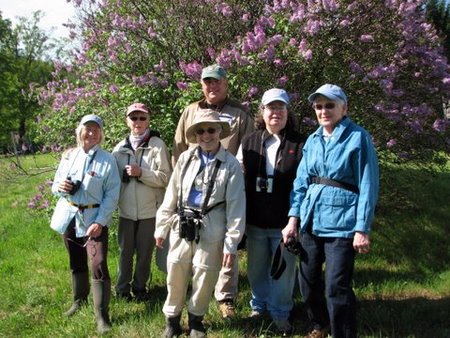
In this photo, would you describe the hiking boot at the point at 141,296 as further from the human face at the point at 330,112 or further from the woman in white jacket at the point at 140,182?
the human face at the point at 330,112

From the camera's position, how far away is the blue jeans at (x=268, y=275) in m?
4.02

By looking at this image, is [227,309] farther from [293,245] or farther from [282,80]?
[282,80]

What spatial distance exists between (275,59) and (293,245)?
2139 mm

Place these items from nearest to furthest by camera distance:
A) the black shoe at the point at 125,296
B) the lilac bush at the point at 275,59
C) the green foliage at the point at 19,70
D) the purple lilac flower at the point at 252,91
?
the black shoe at the point at 125,296, the purple lilac flower at the point at 252,91, the lilac bush at the point at 275,59, the green foliage at the point at 19,70

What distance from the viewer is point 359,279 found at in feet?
18.3

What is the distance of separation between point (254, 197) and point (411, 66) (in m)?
3.32

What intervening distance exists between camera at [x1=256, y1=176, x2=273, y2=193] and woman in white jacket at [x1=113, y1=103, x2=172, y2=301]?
0.94m

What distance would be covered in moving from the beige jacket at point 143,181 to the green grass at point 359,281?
36.3 inches

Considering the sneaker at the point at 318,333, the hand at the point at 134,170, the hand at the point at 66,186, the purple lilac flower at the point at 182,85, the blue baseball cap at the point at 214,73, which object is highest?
the blue baseball cap at the point at 214,73

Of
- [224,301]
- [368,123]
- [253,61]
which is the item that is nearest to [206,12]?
[253,61]

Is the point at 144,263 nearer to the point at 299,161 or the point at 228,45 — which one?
the point at 299,161

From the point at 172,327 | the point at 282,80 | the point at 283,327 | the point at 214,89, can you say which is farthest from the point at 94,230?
the point at 282,80

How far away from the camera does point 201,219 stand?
12.3ft

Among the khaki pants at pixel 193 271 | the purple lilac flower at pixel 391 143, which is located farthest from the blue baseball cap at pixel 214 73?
the purple lilac flower at pixel 391 143
